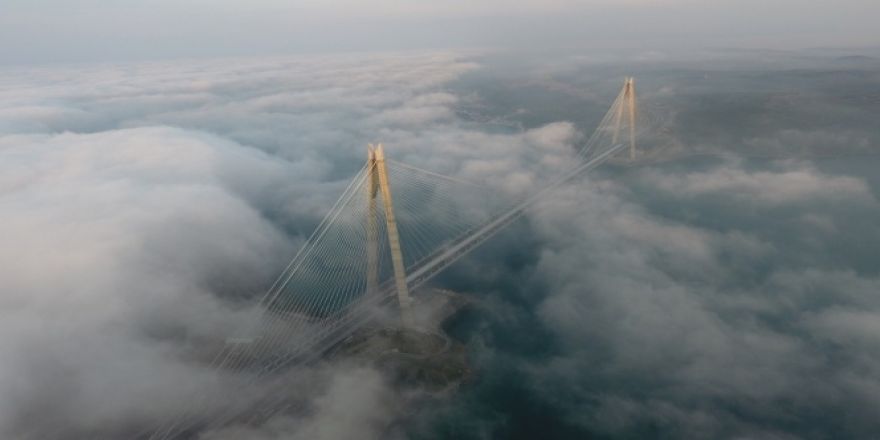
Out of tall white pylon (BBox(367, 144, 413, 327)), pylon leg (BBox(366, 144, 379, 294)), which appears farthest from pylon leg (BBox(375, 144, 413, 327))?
pylon leg (BBox(366, 144, 379, 294))

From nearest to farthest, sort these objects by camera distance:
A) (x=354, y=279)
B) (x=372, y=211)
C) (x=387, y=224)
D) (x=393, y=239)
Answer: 1. (x=387, y=224)
2. (x=393, y=239)
3. (x=372, y=211)
4. (x=354, y=279)

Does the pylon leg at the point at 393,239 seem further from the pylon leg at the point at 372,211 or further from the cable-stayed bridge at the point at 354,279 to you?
the pylon leg at the point at 372,211

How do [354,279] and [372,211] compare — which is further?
[354,279]

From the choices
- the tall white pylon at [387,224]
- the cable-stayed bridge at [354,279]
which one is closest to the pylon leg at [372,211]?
the tall white pylon at [387,224]

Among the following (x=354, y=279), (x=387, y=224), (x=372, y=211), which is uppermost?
(x=372, y=211)

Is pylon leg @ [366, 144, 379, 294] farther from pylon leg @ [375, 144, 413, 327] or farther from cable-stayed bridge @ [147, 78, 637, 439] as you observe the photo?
pylon leg @ [375, 144, 413, 327]

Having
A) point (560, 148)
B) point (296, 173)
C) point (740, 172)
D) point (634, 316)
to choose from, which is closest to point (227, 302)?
point (634, 316)

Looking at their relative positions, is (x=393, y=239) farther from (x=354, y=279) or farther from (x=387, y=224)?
(x=354, y=279)

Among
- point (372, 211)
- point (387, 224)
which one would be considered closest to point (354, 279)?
point (372, 211)

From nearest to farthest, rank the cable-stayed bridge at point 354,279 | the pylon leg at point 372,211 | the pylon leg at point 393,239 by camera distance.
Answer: the pylon leg at point 393,239 → the pylon leg at point 372,211 → the cable-stayed bridge at point 354,279
